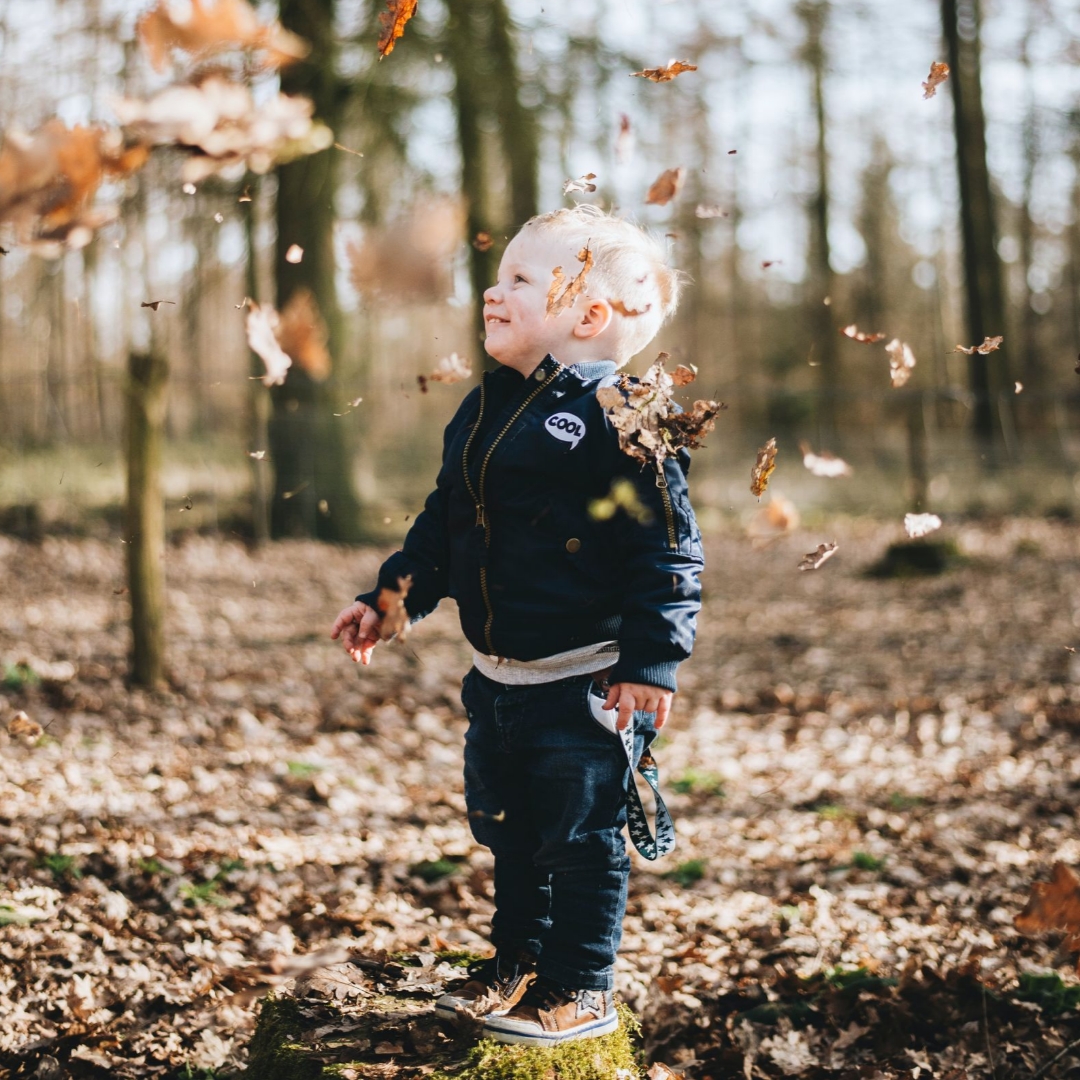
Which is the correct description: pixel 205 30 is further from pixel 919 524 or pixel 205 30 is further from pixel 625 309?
pixel 919 524

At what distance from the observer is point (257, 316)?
3.21 m

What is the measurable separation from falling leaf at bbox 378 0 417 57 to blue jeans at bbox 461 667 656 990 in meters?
1.57

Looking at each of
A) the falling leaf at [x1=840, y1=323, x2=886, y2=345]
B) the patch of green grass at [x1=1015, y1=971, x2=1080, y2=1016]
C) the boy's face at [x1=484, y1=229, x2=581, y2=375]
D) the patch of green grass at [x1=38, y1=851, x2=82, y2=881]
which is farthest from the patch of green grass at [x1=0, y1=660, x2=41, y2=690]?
the patch of green grass at [x1=1015, y1=971, x2=1080, y2=1016]

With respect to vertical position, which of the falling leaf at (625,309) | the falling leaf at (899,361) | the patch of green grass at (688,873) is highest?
the falling leaf at (625,309)

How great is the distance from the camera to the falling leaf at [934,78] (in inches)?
105

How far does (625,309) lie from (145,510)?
421cm

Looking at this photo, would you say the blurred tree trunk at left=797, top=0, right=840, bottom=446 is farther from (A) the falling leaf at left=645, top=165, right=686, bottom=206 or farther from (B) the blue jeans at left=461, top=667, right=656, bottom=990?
(B) the blue jeans at left=461, top=667, right=656, bottom=990

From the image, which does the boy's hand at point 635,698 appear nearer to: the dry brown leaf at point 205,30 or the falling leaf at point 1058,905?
the falling leaf at point 1058,905

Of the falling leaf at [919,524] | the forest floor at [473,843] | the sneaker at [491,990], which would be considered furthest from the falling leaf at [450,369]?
the forest floor at [473,843]

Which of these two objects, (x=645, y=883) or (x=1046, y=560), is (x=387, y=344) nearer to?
(x=1046, y=560)

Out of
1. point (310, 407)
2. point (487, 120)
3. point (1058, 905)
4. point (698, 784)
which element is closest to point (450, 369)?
point (1058, 905)

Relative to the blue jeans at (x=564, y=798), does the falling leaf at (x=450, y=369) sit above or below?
above

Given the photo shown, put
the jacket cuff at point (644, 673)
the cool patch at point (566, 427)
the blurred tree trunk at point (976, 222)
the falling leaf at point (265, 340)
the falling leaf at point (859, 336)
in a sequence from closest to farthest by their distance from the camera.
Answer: the jacket cuff at point (644, 673) < the cool patch at point (566, 427) < the falling leaf at point (859, 336) < the falling leaf at point (265, 340) < the blurred tree trunk at point (976, 222)

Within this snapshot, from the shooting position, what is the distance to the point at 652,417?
2.37 m
